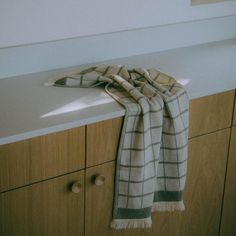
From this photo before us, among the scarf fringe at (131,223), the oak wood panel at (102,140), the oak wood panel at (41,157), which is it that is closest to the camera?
the oak wood panel at (41,157)

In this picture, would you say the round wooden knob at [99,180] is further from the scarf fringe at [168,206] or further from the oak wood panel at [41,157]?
the scarf fringe at [168,206]

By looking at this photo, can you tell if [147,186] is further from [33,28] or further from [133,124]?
[33,28]

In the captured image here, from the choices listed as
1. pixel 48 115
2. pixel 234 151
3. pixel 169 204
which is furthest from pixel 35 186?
pixel 234 151

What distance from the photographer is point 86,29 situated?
2172mm

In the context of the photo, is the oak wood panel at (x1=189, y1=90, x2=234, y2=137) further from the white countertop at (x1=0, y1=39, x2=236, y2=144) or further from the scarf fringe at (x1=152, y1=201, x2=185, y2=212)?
the scarf fringe at (x1=152, y1=201, x2=185, y2=212)

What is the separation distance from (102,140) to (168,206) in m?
0.41

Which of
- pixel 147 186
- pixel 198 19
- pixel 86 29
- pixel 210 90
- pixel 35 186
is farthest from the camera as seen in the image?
pixel 198 19

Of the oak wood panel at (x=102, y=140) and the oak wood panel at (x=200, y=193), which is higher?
the oak wood panel at (x=102, y=140)

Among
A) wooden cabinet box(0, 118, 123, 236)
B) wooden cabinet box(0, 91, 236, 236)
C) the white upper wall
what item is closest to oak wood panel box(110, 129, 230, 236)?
wooden cabinet box(0, 91, 236, 236)

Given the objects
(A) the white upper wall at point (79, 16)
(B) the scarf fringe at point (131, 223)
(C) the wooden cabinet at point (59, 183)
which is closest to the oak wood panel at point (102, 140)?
(C) the wooden cabinet at point (59, 183)

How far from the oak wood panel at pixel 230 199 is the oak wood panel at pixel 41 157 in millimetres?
731

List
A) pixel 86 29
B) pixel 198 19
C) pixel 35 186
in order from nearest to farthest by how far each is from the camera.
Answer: pixel 35 186, pixel 86 29, pixel 198 19

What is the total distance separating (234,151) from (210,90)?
14.1 inches

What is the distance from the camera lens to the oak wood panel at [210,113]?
202 cm
